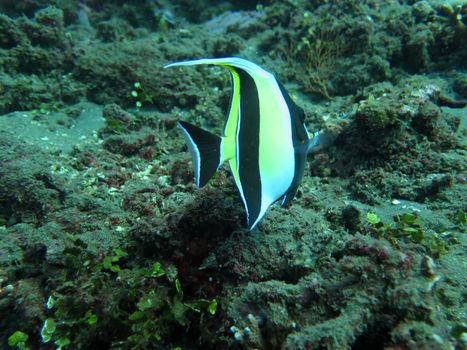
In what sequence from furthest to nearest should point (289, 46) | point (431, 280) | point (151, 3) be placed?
point (151, 3), point (289, 46), point (431, 280)

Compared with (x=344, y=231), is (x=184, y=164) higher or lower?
lower

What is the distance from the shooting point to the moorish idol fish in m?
1.76

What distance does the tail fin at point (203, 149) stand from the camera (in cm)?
173

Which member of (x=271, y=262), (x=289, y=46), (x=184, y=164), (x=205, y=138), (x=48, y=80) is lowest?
(x=48, y=80)

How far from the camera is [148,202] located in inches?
130

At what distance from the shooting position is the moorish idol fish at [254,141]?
5.77ft

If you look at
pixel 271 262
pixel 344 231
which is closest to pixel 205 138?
pixel 271 262

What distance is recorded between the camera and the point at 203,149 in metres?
1.74

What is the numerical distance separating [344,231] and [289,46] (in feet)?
17.4

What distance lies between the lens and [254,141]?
5.95 feet

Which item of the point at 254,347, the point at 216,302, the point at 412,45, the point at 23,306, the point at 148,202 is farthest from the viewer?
the point at 412,45

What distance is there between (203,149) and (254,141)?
0.30 metres

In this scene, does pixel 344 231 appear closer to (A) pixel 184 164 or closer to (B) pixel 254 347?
(B) pixel 254 347

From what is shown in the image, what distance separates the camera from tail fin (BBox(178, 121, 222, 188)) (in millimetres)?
1728
